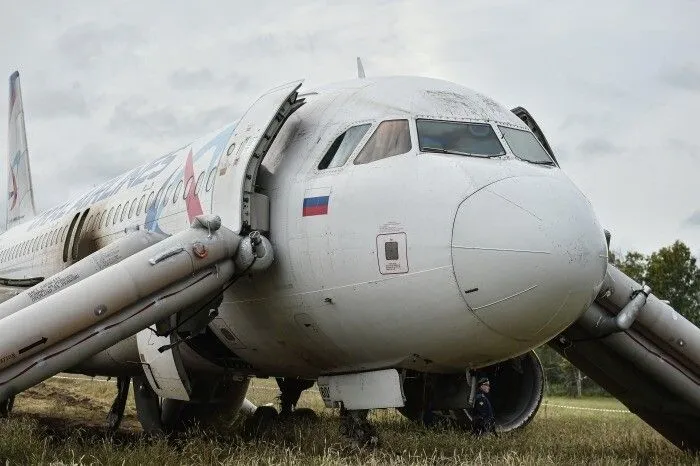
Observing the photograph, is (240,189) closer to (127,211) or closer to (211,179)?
(211,179)

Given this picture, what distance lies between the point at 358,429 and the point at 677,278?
172 ft

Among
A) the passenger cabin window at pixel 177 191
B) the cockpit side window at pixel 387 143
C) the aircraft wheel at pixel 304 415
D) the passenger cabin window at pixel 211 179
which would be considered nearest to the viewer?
the cockpit side window at pixel 387 143

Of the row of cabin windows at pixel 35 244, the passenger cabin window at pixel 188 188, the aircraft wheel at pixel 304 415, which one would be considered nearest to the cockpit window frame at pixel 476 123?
the passenger cabin window at pixel 188 188

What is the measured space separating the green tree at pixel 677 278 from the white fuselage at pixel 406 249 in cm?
4854

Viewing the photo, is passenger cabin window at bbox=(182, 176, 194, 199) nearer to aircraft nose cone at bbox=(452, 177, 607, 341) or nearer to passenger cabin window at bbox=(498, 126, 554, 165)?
passenger cabin window at bbox=(498, 126, 554, 165)

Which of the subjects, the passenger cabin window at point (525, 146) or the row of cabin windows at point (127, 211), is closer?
the passenger cabin window at point (525, 146)

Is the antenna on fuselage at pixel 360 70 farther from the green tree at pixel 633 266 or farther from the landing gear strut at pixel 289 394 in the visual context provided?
the green tree at pixel 633 266

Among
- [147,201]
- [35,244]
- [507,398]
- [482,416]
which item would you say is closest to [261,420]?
[482,416]

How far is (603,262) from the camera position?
8.23m

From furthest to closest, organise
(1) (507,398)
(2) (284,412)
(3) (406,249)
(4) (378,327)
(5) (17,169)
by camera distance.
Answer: (5) (17,169)
(2) (284,412)
(1) (507,398)
(4) (378,327)
(3) (406,249)

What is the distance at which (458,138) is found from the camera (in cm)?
872

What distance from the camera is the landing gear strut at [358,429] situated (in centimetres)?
888

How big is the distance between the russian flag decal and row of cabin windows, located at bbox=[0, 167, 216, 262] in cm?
158

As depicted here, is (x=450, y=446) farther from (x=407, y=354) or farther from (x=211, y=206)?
(x=211, y=206)
